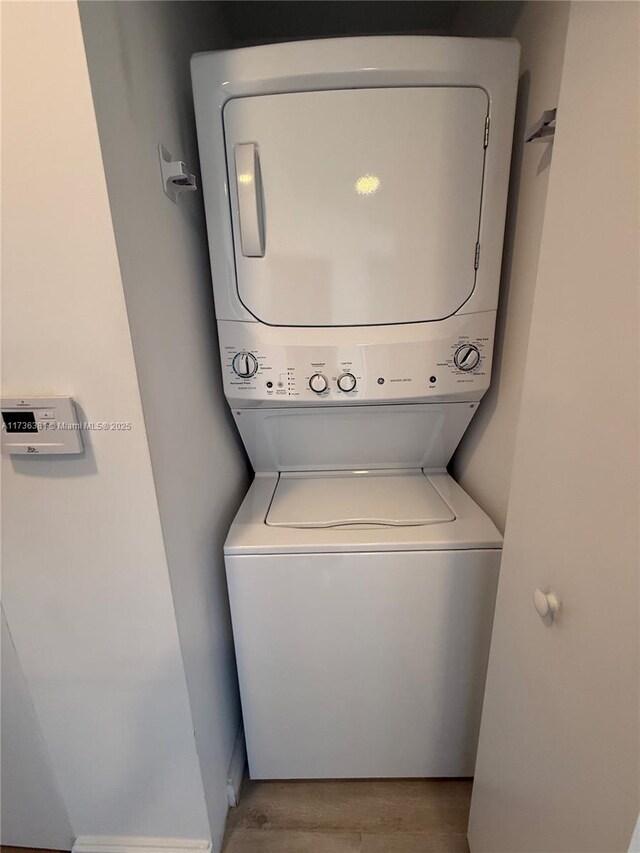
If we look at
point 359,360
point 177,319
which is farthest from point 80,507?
point 359,360

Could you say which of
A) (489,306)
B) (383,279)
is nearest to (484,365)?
Result: (489,306)

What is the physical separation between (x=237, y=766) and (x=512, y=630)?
1.10 metres

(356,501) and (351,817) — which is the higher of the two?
(356,501)

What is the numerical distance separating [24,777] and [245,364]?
1.24 meters

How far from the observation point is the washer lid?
1.22 metres

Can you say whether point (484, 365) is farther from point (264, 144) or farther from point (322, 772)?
point (322, 772)

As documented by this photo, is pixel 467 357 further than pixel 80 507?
Yes

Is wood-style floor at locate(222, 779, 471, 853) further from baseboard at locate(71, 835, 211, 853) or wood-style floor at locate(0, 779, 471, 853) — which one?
baseboard at locate(71, 835, 211, 853)

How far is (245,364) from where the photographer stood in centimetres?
123

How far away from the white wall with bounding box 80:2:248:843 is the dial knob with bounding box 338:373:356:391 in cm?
39

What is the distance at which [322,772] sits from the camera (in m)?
1.38

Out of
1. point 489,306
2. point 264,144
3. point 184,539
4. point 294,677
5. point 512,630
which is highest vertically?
point 264,144

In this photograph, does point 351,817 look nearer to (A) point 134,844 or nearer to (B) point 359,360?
(A) point 134,844

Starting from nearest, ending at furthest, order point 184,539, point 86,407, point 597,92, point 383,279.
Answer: point 597,92
point 86,407
point 184,539
point 383,279
